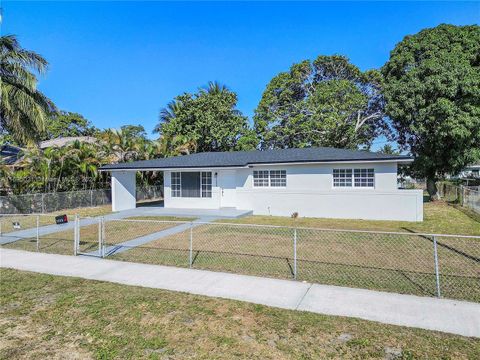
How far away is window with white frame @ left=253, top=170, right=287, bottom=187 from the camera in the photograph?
62.5 ft

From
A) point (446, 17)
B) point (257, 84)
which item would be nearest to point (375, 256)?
point (446, 17)

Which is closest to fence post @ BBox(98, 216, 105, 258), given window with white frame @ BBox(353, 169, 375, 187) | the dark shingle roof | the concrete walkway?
the concrete walkway

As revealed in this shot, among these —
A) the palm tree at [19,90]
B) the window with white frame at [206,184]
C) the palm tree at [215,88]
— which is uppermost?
the palm tree at [215,88]

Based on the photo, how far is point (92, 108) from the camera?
38.7 meters

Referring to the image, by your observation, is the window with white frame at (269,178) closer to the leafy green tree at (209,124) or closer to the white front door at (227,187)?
the white front door at (227,187)

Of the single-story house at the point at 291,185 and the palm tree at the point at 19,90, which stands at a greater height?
the palm tree at the point at 19,90

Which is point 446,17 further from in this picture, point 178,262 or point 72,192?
point 72,192

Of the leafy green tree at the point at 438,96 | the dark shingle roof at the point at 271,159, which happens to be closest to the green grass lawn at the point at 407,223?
the dark shingle roof at the point at 271,159

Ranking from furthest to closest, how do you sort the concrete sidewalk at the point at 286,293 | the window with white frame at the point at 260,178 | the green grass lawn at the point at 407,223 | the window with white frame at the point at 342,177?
the window with white frame at the point at 260,178, the window with white frame at the point at 342,177, the green grass lawn at the point at 407,223, the concrete sidewalk at the point at 286,293

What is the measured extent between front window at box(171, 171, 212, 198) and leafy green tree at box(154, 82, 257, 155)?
486 inches

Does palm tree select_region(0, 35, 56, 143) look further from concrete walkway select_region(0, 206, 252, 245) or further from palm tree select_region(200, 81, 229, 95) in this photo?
palm tree select_region(200, 81, 229, 95)

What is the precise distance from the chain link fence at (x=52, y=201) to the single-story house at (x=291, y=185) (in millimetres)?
2954

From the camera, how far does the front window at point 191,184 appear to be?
2045cm

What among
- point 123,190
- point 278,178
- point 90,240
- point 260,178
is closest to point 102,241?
point 90,240
